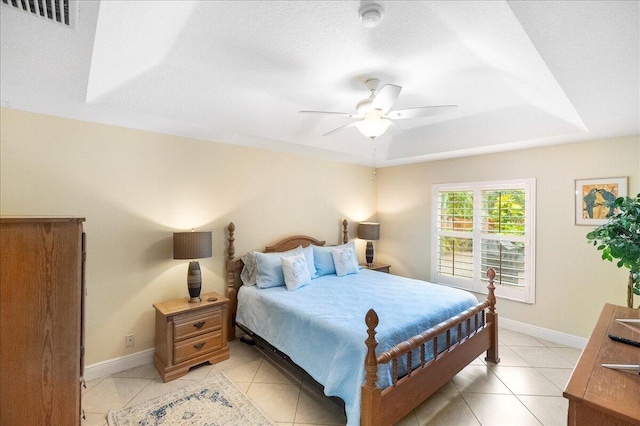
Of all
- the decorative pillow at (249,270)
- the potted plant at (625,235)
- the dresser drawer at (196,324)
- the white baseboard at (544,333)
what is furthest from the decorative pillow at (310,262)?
the potted plant at (625,235)

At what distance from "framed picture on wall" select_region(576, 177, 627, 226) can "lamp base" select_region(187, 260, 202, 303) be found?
4.28 metres

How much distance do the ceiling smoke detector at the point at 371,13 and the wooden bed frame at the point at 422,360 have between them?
174 cm

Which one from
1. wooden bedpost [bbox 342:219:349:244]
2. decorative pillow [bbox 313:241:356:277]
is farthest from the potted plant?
wooden bedpost [bbox 342:219:349:244]

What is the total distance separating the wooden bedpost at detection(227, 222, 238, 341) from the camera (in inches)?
133

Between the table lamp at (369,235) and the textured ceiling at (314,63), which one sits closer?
the textured ceiling at (314,63)

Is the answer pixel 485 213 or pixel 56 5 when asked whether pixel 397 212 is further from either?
pixel 56 5

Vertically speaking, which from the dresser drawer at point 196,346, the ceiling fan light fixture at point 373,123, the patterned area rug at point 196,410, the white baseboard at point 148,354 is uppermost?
the ceiling fan light fixture at point 373,123

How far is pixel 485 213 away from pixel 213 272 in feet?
12.3

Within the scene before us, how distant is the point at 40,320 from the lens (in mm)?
1386

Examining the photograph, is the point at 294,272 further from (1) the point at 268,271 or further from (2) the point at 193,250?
(2) the point at 193,250

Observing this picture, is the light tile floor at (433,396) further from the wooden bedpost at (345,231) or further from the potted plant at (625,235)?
the wooden bedpost at (345,231)

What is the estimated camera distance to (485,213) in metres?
4.01

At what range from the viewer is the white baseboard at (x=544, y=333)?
326 centimetres

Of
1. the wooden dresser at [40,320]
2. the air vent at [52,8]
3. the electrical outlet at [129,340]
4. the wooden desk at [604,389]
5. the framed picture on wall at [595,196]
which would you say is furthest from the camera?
the framed picture on wall at [595,196]
